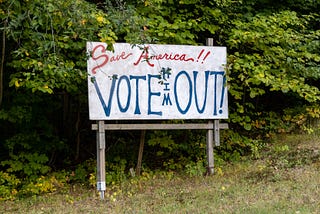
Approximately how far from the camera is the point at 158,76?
6219 millimetres

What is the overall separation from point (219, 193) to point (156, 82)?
168cm

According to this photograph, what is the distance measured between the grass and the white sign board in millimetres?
Result: 973

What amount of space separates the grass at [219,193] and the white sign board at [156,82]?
38.3 inches

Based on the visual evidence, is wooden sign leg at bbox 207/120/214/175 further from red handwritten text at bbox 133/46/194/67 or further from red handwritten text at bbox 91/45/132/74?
red handwritten text at bbox 91/45/132/74

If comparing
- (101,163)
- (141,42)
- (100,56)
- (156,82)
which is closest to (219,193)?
(101,163)

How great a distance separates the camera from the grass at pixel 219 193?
5062 millimetres

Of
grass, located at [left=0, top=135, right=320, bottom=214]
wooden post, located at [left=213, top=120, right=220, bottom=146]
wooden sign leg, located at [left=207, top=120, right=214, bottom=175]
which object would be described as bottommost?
grass, located at [left=0, top=135, right=320, bottom=214]

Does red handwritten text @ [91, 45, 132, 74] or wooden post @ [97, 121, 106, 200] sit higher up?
red handwritten text @ [91, 45, 132, 74]

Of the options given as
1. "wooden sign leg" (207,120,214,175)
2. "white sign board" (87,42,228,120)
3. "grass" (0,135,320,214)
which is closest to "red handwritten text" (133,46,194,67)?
"white sign board" (87,42,228,120)

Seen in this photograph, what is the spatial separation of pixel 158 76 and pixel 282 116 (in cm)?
422

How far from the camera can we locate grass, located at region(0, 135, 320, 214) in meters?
5.06

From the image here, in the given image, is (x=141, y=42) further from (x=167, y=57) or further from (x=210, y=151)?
(x=210, y=151)

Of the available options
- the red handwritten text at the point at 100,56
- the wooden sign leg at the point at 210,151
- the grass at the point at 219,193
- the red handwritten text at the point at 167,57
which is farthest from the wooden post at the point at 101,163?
the wooden sign leg at the point at 210,151

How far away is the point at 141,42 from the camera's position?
16.6 ft
